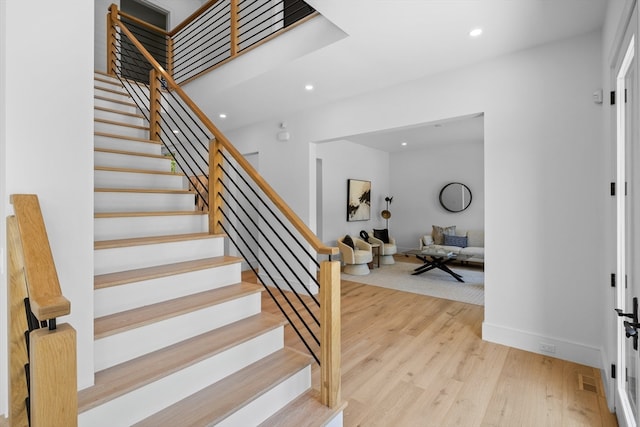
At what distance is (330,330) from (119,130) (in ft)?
10.7

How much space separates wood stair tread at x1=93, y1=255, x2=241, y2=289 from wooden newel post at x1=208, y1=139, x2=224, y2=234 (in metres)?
0.33

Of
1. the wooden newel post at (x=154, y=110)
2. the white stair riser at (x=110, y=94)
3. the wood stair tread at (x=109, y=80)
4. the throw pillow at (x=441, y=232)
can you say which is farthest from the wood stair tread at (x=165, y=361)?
the throw pillow at (x=441, y=232)

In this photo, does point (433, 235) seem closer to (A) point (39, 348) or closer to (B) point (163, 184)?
(B) point (163, 184)

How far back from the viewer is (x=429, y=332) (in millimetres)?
3248

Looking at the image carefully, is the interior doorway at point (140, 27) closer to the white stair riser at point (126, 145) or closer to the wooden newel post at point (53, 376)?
the white stair riser at point (126, 145)

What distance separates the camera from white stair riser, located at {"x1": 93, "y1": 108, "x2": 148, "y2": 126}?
352 cm

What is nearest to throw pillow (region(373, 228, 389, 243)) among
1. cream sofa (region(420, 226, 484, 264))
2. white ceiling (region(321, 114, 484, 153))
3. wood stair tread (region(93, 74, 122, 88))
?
cream sofa (region(420, 226, 484, 264))

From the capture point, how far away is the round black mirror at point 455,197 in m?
7.54

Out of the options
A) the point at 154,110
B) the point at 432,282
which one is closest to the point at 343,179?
the point at 432,282

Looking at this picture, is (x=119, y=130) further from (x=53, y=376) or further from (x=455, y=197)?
(x=455, y=197)

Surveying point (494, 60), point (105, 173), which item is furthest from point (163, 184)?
point (494, 60)

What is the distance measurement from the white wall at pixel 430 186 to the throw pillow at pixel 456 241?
64 cm

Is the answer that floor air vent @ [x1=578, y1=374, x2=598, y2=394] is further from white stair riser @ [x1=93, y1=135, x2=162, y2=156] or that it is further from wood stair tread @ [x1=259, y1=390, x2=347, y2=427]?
white stair riser @ [x1=93, y1=135, x2=162, y2=156]

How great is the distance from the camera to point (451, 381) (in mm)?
2367
